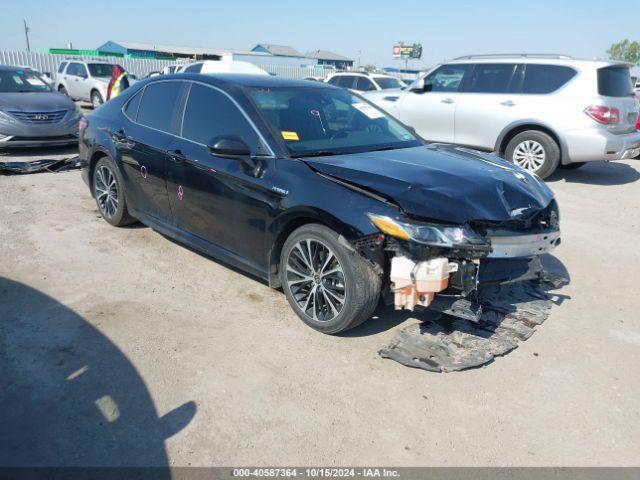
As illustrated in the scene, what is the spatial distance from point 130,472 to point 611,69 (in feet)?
29.4

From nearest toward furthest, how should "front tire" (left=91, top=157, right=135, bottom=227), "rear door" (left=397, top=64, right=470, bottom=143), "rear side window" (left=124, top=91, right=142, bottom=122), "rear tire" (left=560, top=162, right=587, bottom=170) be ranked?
"rear side window" (left=124, top=91, right=142, bottom=122) < "front tire" (left=91, top=157, right=135, bottom=227) < "rear tire" (left=560, top=162, right=587, bottom=170) < "rear door" (left=397, top=64, right=470, bottom=143)

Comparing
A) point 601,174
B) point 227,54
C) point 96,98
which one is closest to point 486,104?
point 601,174

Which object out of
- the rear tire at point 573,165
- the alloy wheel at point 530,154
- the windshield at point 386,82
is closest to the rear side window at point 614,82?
the alloy wheel at point 530,154

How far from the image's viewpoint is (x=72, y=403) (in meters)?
2.86

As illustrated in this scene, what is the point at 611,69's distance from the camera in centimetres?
836

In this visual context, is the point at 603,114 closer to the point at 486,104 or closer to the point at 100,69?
the point at 486,104

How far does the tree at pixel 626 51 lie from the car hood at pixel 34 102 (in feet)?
243

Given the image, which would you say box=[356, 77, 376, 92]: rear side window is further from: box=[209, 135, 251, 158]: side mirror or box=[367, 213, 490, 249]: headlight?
box=[367, 213, 490, 249]: headlight

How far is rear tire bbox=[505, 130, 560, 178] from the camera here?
27.8 feet

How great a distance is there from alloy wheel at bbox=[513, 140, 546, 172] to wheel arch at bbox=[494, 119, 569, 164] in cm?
24

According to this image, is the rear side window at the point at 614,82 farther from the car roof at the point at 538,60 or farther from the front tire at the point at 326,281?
the front tire at the point at 326,281

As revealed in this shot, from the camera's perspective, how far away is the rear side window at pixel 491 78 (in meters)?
9.06

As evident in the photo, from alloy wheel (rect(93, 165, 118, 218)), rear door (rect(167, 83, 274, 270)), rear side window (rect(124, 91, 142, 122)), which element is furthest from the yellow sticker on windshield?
alloy wheel (rect(93, 165, 118, 218))

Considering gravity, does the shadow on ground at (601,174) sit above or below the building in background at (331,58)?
below
